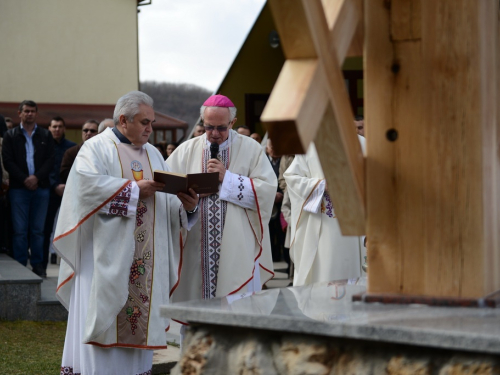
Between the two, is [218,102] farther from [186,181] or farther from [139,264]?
[139,264]

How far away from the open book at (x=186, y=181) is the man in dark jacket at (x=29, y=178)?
501 cm

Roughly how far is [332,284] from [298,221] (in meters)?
3.29

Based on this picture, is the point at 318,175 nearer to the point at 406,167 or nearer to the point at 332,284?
the point at 332,284

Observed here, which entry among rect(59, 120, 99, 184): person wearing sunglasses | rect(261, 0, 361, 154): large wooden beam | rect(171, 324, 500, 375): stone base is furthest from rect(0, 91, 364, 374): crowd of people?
rect(59, 120, 99, 184): person wearing sunglasses

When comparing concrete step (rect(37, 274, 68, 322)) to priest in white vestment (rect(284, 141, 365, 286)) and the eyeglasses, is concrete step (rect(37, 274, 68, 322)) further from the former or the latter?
the eyeglasses

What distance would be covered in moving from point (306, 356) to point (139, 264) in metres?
3.16

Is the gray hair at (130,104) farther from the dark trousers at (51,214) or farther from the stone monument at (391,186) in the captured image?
the dark trousers at (51,214)

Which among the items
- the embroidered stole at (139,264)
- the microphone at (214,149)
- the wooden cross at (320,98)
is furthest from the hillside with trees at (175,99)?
the wooden cross at (320,98)

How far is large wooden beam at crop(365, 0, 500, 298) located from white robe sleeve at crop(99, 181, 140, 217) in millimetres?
2670

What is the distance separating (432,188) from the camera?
109 inches

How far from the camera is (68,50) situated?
23.5 meters

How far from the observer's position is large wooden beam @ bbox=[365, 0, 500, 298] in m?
2.71

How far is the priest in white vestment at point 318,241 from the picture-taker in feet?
21.3

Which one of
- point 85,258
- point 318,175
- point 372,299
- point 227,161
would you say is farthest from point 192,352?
point 318,175
